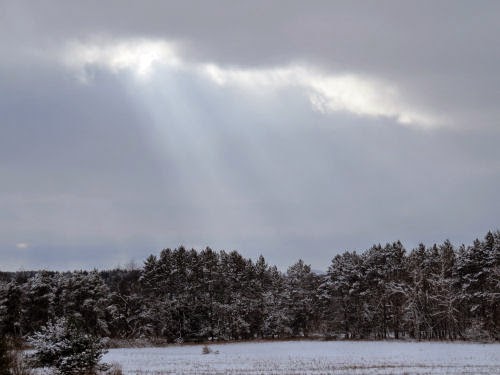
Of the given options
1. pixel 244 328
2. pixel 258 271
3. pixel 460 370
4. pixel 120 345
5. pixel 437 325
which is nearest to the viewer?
pixel 460 370

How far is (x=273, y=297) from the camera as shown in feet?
322

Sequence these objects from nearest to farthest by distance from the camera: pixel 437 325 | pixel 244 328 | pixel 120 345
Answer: pixel 120 345 < pixel 437 325 < pixel 244 328

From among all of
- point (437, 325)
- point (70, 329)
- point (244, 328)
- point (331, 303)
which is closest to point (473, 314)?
point (437, 325)

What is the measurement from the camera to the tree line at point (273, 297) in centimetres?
8049

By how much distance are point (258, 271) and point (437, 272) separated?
32691 mm

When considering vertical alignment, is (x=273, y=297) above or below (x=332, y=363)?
above

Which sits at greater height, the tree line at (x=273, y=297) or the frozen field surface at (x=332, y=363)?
the tree line at (x=273, y=297)

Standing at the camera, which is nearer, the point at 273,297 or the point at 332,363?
the point at 332,363

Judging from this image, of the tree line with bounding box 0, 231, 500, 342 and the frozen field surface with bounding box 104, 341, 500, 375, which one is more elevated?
the tree line with bounding box 0, 231, 500, 342

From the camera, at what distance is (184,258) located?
9350 centimetres

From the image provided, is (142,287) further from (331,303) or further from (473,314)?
(473,314)

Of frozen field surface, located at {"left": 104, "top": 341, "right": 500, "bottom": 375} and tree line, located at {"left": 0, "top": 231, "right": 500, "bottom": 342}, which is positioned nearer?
frozen field surface, located at {"left": 104, "top": 341, "right": 500, "bottom": 375}

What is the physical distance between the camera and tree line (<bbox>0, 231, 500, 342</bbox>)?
264 feet

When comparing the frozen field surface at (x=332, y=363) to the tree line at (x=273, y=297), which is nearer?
the frozen field surface at (x=332, y=363)
